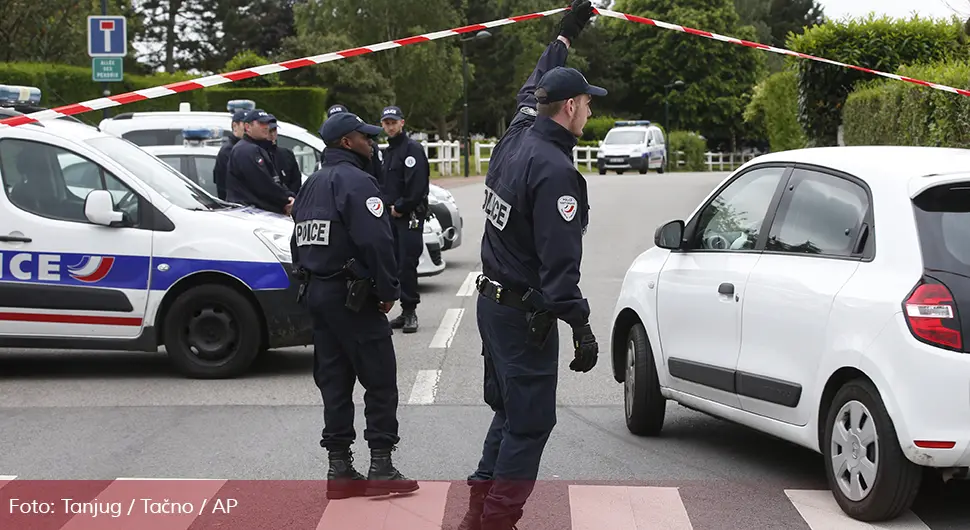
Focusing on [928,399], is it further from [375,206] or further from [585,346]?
[375,206]

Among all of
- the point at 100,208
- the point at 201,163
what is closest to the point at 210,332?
the point at 100,208

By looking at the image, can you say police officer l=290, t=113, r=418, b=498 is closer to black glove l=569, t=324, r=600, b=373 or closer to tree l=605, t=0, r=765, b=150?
black glove l=569, t=324, r=600, b=373

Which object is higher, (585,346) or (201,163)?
(201,163)

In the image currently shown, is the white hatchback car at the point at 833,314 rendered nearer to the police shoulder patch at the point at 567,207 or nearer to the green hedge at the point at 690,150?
the police shoulder patch at the point at 567,207

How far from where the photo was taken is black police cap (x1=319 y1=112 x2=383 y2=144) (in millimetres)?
6449

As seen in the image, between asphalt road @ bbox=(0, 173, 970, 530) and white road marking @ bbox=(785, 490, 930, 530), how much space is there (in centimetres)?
1

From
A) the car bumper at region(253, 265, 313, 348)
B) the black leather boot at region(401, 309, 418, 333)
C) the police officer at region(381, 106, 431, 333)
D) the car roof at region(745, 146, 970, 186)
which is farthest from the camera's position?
the black leather boot at region(401, 309, 418, 333)

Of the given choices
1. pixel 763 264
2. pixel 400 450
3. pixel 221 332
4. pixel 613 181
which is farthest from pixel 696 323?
pixel 613 181

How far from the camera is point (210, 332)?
9406mm

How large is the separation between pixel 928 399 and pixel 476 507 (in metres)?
1.88

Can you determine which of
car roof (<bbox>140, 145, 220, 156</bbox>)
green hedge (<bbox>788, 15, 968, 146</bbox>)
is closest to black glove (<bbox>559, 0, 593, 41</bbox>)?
car roof (<bbox>140, 145, 220, 156</bbox>)

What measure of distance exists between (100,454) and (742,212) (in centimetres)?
363

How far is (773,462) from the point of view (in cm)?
691

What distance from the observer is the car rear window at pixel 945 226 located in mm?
5484
